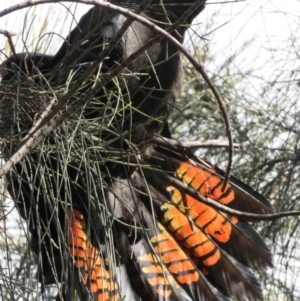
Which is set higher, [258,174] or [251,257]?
[258,174]

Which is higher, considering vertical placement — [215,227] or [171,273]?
[215,227]

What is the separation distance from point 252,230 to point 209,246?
143 millimetres

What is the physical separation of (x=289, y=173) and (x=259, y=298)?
0.60 m

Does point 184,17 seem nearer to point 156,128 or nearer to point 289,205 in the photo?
point 156,128

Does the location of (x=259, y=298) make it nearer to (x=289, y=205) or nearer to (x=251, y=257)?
(x=251, y=257)

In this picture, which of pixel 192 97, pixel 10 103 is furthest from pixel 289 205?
pixel 10 103

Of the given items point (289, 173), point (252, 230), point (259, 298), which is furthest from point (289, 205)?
point (259, 298)

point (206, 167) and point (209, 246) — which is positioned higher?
point (206, 167)

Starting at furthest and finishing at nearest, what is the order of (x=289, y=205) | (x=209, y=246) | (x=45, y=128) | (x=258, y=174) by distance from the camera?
1. (x=258, y=174)
2. (x=289, y=205)
3. (x=209, y=246)
4. (x=45, y=128)

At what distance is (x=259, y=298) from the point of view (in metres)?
2.19

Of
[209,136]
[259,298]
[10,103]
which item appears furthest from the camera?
[209,136]

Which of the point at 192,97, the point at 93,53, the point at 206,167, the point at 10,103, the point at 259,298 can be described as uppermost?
the point at 192,97

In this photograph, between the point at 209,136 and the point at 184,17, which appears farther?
the point at 209,136

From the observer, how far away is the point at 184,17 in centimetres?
125
